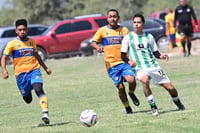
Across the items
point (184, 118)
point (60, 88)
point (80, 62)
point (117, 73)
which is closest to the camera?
point (184, 118)

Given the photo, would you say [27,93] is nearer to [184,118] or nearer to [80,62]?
[184,118]

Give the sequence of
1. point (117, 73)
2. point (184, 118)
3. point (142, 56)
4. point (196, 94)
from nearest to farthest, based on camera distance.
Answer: point (184, 118), point (142, 56), point (117, 73), point (196, 94)

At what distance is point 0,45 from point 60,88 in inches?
455

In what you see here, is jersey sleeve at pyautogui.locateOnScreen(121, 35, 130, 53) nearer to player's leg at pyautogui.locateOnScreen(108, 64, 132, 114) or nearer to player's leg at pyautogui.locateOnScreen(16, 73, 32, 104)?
player's leg at pyautogui.locateOnScreen(108, 64, 132, 114)

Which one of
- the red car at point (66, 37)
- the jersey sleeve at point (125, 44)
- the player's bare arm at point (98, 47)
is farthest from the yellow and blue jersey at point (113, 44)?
the red car at point (66, 37)

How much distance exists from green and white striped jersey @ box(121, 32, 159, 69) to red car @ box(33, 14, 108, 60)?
1767 cm

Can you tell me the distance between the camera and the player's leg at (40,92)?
32.3ft

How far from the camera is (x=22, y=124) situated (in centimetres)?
1077

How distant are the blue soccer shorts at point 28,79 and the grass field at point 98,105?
64 centimetres

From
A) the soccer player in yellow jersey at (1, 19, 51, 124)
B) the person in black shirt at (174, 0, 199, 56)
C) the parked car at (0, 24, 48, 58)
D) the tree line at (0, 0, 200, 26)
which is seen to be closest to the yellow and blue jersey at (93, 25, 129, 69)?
the soccer player in yellow jersey at (1, 19, 51, 124)

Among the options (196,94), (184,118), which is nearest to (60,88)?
(196,94)

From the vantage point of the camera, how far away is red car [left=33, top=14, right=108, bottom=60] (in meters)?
28.1

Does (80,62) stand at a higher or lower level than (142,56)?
lower

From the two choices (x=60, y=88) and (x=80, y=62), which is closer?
(x=60, y=88)
